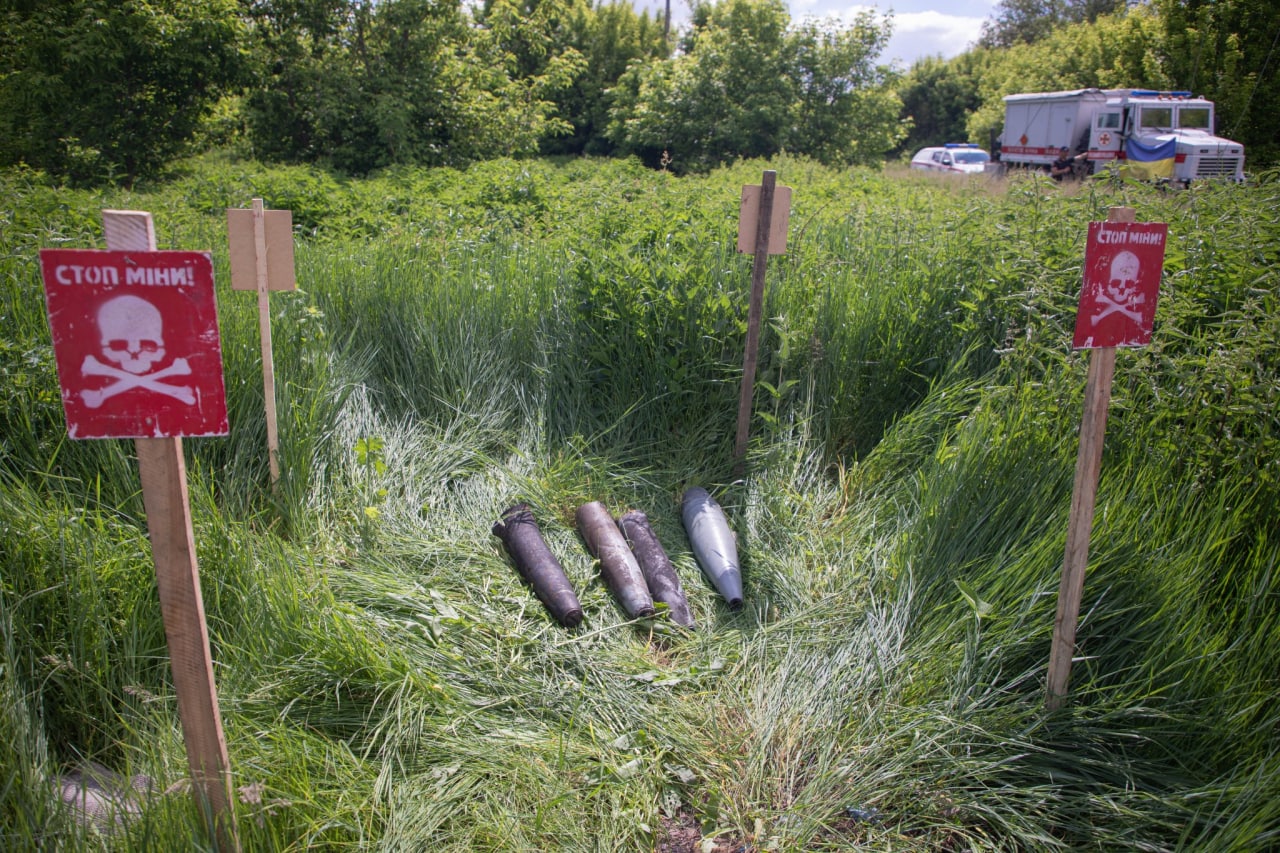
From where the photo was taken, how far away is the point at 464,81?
16.1 metres

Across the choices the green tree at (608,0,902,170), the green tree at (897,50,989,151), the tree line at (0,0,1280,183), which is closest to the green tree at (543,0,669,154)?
the tree line at (0,0,1280,183)

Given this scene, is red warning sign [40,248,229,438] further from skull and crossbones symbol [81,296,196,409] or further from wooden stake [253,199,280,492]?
wooden stake [253,199,280,492]

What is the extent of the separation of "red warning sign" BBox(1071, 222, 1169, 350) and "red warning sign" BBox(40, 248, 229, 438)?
7.84ft

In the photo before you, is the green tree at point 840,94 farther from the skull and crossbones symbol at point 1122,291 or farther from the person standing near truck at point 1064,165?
the skull and crossbones symbol at point 1122,291

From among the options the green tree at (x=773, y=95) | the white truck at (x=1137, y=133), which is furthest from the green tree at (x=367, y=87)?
the white truck at (x=1137, y=133)

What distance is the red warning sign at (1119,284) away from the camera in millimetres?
2477

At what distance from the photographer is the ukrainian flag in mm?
16281

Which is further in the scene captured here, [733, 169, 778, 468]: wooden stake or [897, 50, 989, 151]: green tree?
[897, 50, 989, 151]: green tree

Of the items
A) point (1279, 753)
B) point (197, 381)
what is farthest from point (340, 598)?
point (1279, 753)

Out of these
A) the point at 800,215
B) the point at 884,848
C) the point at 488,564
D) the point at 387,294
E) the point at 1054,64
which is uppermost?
the point at 1054,64

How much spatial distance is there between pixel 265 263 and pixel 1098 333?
3.34m

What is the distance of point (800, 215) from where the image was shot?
22.4 ft

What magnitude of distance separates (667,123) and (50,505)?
20.4 m

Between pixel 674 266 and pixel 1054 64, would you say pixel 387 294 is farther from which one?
pixel 1054 64
